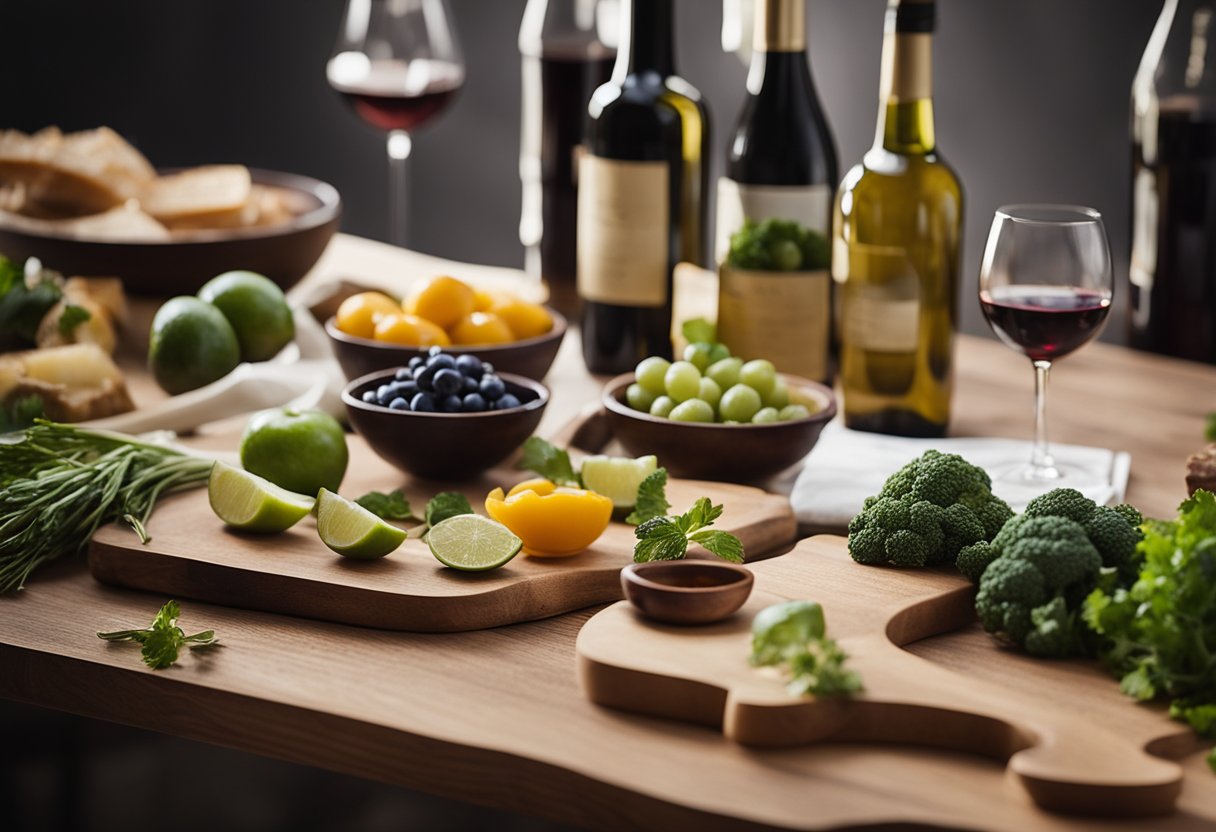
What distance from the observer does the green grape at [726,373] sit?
1509 mm

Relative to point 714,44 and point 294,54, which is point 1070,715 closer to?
point 714,44

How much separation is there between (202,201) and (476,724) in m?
1.32

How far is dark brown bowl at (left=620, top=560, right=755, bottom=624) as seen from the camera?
1073 millimetres

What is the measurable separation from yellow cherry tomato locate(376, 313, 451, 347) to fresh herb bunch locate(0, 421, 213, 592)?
0.29 m

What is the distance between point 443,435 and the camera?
144 centimetres

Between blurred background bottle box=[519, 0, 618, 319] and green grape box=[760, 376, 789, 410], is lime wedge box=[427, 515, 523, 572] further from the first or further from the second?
blurred background bottle box=[519, 0, 618, 319]

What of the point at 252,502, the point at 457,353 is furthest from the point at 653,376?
the point at 252,502

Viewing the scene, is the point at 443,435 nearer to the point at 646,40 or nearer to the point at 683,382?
the point at 683,382

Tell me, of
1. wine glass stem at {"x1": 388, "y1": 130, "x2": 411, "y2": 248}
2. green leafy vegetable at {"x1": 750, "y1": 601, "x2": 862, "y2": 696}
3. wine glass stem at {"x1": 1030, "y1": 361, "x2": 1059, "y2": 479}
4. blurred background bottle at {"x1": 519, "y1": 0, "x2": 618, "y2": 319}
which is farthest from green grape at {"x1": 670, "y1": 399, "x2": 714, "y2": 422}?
wine glass stem at {"x1": 388, "y1": 130, "x2": 411, "y2": 248}

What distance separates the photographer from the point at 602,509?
1.26 metres

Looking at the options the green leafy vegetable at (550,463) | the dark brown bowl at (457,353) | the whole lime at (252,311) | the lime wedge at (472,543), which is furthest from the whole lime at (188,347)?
the lime wedge at (472,543)

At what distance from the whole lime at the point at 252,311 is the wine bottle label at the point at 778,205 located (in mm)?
579

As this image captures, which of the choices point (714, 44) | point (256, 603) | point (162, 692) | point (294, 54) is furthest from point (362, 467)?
point (294, 54)

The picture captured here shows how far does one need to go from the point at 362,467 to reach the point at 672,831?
0.74 meters
